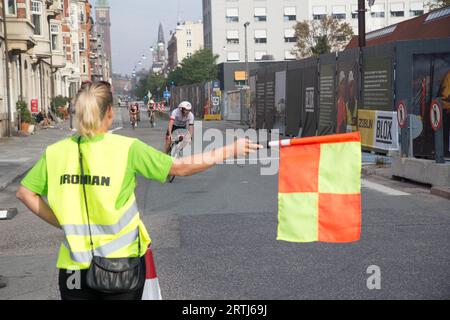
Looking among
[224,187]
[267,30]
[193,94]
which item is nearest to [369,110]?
[224,187]

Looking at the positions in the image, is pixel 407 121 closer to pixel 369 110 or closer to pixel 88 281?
pixel 369 110

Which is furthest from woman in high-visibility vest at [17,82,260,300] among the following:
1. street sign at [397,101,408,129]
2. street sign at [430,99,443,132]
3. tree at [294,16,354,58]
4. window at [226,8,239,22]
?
window at [226,8,239,22]

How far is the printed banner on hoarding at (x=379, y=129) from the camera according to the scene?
16.4 meters

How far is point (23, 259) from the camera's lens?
7.65 metres

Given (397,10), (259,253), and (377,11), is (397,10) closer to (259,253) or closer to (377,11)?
(377,11)

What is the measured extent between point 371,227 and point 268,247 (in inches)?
67.5

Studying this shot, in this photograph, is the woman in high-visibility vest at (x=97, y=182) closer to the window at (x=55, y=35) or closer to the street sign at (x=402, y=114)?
the street sign at (x=402, y=114)

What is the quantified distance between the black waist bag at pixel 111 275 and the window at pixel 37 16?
40.4 metres

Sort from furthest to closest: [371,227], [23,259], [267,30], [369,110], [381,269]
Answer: [267,30]
[369,110]
[371,227]
[23,259]
[381,269]

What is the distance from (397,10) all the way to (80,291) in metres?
109

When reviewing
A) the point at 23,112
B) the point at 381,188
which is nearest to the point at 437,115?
the point at 381,188

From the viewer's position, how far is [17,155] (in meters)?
22.0

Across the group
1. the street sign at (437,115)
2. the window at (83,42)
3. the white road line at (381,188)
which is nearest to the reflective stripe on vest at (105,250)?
the white road line at (381,188)

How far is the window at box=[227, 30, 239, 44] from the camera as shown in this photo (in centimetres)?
11125
